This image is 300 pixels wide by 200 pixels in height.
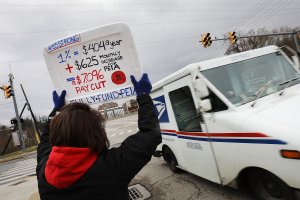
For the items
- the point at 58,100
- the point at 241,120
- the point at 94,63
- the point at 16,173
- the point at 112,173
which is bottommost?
the point at 16,173

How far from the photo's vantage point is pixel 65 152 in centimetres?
179

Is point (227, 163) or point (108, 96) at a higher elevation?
point (108, 96)

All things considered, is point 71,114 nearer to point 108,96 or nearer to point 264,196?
point 108,96

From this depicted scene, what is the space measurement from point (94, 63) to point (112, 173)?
2086 mm

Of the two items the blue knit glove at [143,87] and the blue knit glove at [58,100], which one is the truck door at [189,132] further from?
the blue knit glove at [143,87]

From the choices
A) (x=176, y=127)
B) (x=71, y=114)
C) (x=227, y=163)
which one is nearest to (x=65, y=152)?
(x=71, y=114)

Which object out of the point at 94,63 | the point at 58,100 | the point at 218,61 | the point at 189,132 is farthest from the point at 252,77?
the point at 58,100

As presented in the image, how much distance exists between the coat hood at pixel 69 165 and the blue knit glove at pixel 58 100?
1.33 m

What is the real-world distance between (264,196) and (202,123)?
1.39m

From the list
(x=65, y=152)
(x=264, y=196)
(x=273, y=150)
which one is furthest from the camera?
(x=264, y=196)

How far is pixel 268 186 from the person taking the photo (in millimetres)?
3785

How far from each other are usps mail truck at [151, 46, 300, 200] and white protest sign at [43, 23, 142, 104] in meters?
1.43

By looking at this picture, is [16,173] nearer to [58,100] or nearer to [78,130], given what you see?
[58,100]

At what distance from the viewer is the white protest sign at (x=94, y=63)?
11.2 feet
